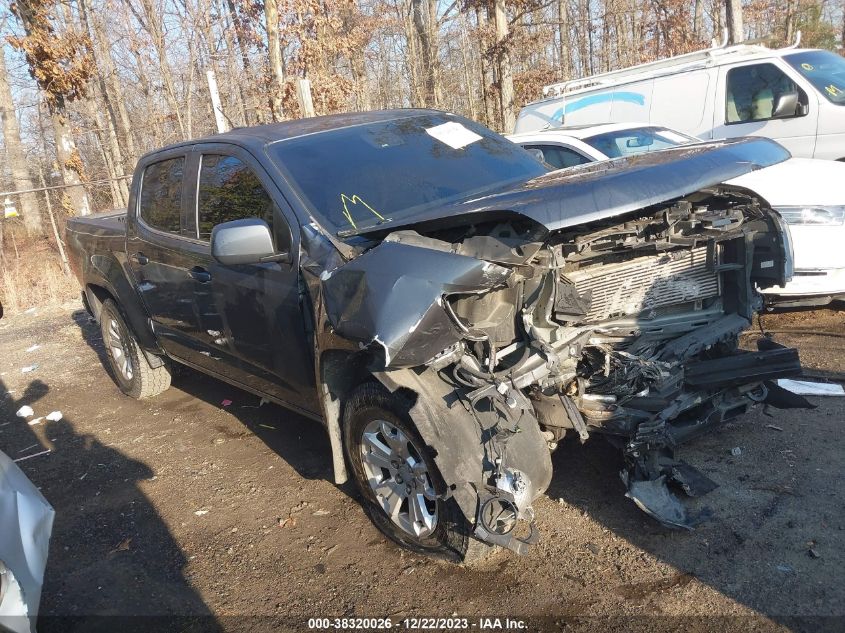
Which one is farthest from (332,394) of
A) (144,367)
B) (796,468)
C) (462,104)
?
(462,104)

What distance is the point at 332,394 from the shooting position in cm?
323

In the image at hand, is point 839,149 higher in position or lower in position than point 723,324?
higher

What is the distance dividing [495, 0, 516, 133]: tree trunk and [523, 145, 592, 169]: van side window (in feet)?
20.7

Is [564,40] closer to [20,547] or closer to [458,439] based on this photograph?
[458,439]

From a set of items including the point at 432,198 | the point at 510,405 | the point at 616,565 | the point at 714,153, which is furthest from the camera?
A: the point at 432,198

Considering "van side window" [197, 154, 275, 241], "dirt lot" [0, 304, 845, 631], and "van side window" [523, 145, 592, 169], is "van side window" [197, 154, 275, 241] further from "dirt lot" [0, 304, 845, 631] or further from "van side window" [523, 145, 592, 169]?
"van side window" [523, 145, 592, 169]

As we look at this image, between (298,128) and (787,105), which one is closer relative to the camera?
(298,128)

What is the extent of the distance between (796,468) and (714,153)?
1.70m

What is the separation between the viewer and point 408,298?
2518mm

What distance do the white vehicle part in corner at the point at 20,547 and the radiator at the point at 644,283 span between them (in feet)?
8.02

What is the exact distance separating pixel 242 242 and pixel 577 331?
5.35 ft

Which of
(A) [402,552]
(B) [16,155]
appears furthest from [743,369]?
(B) [16,155]

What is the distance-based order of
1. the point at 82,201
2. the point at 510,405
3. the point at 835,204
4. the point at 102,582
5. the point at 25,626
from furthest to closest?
the point at 82,201, the point at 835,204, the point at 102,582, the point at 510,405, the point at 25,626

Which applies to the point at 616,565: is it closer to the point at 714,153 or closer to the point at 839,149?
the point at 714,153
